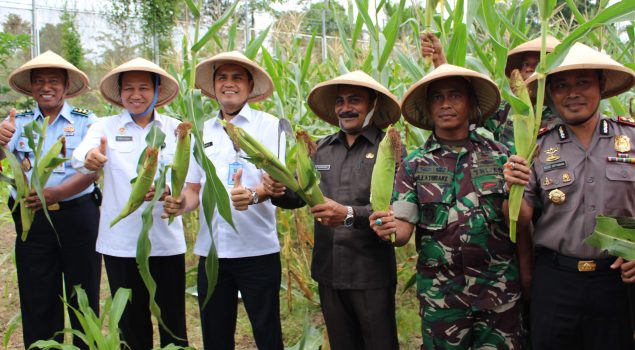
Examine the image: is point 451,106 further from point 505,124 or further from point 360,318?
point 360,318

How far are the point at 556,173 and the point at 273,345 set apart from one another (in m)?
1.48

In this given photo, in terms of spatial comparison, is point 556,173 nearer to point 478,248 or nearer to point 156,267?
point 478,248

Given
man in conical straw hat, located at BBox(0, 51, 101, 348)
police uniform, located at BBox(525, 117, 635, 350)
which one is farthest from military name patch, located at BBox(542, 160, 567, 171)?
man in conical straw hat, located at BBox(0, 51, 101, 348)

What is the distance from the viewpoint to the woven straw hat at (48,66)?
2.82 meters

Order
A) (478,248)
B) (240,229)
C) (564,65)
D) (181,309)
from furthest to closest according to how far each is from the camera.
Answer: (181,309) → (240,229) → (478,248) → (564,65)

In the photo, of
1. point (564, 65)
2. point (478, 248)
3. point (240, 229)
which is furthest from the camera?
point (240, 229)

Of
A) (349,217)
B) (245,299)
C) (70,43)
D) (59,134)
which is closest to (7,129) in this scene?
(59,134)

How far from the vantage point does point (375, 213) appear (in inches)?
75.2

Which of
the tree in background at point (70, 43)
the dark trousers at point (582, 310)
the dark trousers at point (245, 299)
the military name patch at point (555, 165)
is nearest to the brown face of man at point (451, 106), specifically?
the military name patch at point (555, 165)

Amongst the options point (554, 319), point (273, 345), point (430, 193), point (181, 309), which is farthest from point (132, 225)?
point (554, 319)

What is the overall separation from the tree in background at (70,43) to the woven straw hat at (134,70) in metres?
10.7

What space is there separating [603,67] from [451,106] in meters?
0.53

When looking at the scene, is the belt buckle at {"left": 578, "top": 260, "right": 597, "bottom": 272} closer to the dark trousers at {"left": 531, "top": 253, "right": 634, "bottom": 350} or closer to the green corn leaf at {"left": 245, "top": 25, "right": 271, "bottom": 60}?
the dark trousers at {"left": 531, "top": 253, "right": 634, "bottom": 350}

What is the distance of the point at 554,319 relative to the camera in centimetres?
195
